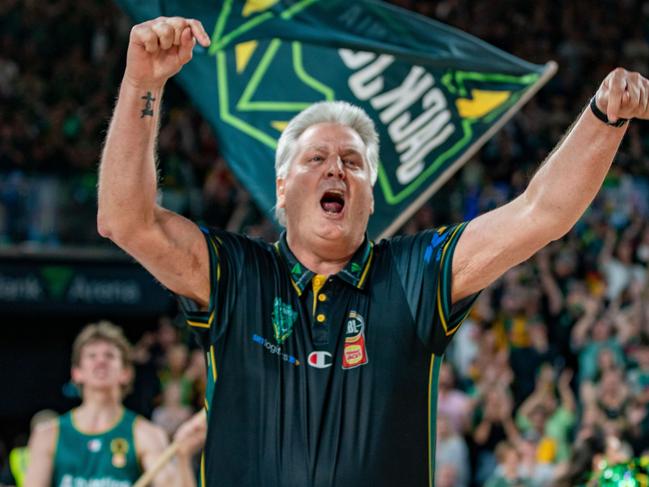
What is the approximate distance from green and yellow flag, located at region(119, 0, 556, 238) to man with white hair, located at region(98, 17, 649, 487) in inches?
90.6

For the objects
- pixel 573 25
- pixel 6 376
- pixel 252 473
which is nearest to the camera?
pixel 252 473

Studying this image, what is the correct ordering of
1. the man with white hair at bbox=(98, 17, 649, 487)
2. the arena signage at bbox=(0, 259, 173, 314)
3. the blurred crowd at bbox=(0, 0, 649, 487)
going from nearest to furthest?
the man with white hair at bbox=(98, 17, 649, 487), the blurred crowd at bbox=(0, 0, 649, 487), the arena signage at bbox=(0, 259, 173, 314)

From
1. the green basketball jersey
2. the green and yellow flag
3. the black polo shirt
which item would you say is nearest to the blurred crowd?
the green and yellow flag

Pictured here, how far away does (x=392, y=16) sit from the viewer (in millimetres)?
6406

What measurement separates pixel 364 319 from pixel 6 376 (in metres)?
12.7

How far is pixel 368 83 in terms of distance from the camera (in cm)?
665

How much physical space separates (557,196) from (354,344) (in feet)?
2.49

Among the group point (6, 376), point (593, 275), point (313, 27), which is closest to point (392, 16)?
point (313, 27)

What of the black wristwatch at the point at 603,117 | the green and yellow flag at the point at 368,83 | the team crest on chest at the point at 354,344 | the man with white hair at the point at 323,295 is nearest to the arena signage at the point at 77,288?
the green and yellow flag at the point at 368,83

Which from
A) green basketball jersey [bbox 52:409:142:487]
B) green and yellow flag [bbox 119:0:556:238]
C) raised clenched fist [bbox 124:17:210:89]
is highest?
green and yellow flag [bbox 119:0:556:238]

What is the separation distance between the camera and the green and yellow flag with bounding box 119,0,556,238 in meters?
6.33

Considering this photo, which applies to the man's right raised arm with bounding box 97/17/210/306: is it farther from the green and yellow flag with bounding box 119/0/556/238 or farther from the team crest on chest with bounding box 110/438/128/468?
the team crest on chest with bounding box 110/438/128/468

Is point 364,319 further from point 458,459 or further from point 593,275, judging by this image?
point 593,275

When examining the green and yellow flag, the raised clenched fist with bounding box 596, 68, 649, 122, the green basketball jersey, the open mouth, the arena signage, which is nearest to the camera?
the raised clenched fist with bounding box 596, 68, 649, 122
